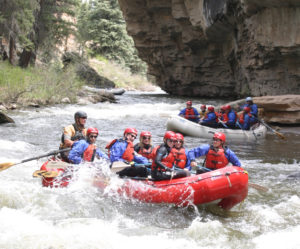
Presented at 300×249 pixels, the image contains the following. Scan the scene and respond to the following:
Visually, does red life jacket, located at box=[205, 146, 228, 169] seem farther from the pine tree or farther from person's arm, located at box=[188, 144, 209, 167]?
the pine tree

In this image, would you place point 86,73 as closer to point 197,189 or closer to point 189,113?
point 189,113

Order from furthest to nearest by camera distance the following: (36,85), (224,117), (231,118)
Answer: (36,85)
(224,117)
(231,118)

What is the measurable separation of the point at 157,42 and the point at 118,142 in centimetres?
2331

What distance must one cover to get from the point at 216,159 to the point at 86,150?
209cm

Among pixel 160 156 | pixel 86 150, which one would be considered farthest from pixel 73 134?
pixel 160 156

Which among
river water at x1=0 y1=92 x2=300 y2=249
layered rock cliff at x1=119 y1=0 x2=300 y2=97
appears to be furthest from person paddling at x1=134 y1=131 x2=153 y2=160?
layered rock cliff at x1=119 y1=0 x2=300 y2=97

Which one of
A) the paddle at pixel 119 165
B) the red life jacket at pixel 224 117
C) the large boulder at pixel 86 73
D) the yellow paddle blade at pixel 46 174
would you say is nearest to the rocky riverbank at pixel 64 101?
the yellow paddle blade at pixel 46 174

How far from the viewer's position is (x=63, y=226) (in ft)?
14.8

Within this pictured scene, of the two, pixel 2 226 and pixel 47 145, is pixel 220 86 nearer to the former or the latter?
pixel 47 145

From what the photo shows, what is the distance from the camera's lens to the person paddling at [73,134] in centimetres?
662

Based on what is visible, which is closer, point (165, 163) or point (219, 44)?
point (165, 163)

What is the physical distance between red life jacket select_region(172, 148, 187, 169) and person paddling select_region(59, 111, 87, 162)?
76.5 inches

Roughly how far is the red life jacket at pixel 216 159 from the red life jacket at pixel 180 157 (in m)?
Result: 0.52

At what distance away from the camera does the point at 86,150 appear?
5.99 m
